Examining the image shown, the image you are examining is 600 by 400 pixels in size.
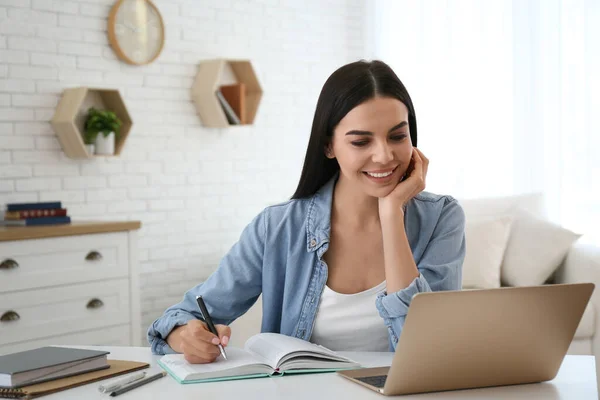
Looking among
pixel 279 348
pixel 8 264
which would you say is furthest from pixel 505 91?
pixel 279 348

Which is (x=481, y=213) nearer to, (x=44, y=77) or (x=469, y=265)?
(x=469, y=265)

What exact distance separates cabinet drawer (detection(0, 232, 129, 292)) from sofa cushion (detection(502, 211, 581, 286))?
6.19ft

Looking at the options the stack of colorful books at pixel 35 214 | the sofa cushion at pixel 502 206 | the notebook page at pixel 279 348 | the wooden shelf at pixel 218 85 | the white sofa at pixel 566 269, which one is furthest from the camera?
the wooden shelf at pixel 218 85

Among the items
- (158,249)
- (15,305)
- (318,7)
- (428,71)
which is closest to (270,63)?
(318,7)

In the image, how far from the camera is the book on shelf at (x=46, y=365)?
1468mm

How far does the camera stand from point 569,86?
14.9ft

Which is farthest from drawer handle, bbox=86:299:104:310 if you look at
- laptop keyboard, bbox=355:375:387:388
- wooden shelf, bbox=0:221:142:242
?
laptop keyboard, bbox=355:375:387:388

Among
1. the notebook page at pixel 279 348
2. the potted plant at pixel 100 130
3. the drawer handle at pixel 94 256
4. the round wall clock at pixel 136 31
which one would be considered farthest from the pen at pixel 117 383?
the round wall clock at pixel 136 31

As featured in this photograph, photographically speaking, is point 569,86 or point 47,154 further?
point 569,86

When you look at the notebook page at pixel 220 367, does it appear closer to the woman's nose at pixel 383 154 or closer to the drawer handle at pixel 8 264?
the woman's nose at pixel 383 154

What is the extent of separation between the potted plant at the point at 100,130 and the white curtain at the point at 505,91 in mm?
2118

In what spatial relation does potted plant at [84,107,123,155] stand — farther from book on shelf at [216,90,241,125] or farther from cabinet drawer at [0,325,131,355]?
cabinet drawer at [0,325,131,355]

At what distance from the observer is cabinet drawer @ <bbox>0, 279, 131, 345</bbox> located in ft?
11.6

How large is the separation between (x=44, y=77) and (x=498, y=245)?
2.45m
